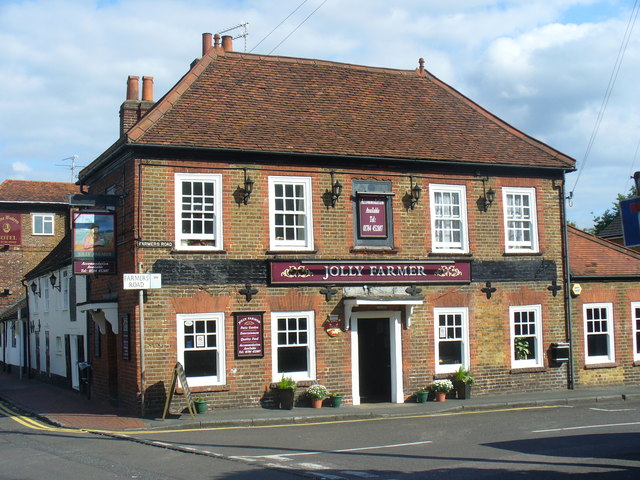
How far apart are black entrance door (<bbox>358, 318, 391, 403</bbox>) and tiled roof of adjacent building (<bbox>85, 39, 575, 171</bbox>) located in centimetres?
460

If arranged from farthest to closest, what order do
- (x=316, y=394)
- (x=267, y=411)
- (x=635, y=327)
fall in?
(x=635, y=327), (x=316, y=394), (x=267, y=411)

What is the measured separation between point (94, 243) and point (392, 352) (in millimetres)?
8162

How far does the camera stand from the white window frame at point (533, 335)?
71.2 feet

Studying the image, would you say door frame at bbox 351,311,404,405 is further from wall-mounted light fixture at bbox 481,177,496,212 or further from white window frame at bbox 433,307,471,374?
wall-mounted light fixture at bbox 481,177,496,212

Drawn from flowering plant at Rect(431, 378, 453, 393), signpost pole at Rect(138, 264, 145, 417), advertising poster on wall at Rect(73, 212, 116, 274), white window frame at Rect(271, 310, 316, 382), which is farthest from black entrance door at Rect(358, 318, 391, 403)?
advertising poster on wall at Rect(73, 212, 116, 274)

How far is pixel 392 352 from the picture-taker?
20453 millimetres

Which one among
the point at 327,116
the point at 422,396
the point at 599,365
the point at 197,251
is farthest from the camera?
the point at 599,365

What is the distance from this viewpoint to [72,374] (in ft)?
86.4

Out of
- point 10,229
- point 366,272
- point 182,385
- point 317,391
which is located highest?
point 10,229

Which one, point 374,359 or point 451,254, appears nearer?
point 374,359

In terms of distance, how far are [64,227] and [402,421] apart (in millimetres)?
35261

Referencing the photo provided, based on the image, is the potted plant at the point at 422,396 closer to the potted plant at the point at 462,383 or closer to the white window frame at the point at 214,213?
the potted plant at the point at 462,383

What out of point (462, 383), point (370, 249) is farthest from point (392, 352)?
point (370, 249)

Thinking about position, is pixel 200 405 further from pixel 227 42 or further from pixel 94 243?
pixel 227 42
